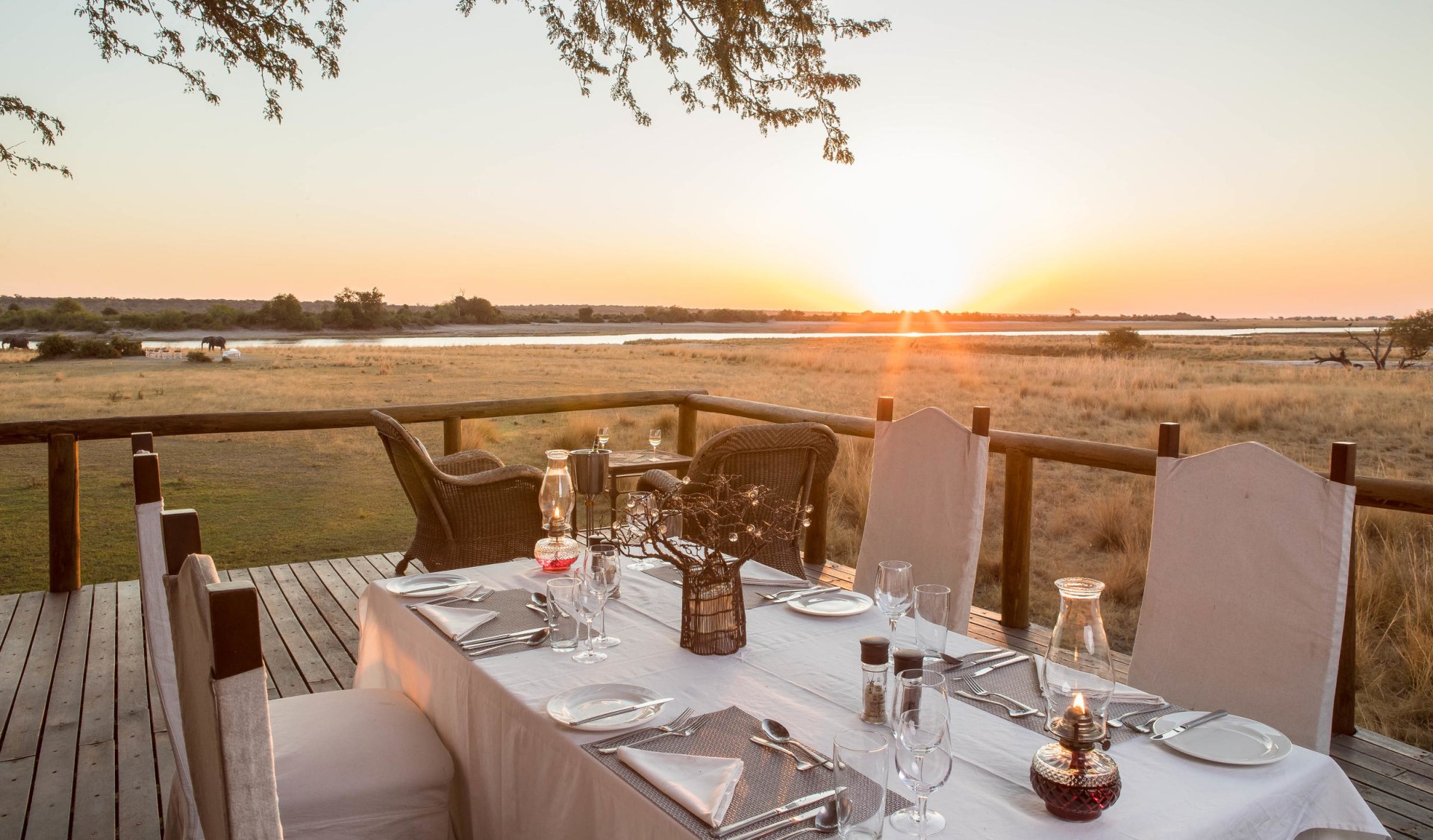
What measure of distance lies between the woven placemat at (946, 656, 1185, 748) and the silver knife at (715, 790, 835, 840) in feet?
0.93

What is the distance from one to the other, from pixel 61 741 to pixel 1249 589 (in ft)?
11.0

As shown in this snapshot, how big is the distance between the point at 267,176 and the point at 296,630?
10211mm

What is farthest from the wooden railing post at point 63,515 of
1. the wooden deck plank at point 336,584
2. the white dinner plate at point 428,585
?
the white dinner plate at point 428,585

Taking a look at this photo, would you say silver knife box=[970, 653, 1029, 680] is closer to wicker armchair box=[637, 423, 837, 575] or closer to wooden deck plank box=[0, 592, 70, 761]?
wicker armchair box=[637, 423, 837, 575]

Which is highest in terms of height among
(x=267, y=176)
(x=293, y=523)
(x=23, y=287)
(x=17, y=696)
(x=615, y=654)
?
(x=267, y=176)

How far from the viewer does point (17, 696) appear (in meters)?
3.02

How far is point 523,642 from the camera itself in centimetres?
178

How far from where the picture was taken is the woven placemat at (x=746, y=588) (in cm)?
204

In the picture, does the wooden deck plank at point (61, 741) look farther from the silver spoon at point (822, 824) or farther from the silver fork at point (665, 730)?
the silver spoon at point (822, 824)

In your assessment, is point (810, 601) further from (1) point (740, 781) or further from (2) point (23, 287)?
(2) point (23, 287)

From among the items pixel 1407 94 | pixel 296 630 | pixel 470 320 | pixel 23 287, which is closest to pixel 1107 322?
pixel 470 320

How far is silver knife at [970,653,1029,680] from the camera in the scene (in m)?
1.62

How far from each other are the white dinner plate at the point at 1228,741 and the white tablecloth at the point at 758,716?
2cm

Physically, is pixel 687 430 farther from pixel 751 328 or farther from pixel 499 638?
pixel 751 328
